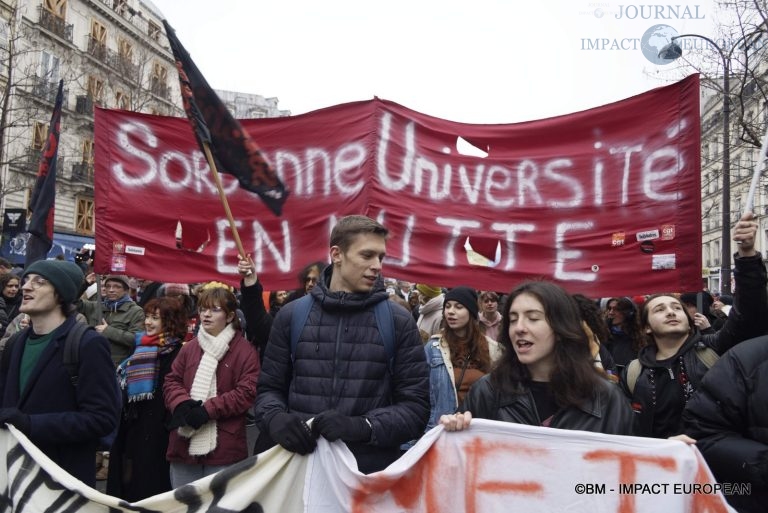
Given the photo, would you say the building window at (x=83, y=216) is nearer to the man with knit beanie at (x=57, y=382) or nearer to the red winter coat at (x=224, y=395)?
the red winter coat at (x=224, y=395)

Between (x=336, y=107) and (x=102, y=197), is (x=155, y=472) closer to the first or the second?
(x=102, y=197)

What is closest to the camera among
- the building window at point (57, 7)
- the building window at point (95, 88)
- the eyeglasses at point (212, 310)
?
the eyeglasses at point (212, 310)

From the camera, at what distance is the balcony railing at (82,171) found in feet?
107

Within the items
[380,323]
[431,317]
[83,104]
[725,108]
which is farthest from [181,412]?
[83,104]

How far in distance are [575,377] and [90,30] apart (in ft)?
121

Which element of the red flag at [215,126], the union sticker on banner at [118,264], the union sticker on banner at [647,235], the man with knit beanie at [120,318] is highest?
the red flag at [215,126]

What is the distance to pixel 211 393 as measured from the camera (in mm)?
4129

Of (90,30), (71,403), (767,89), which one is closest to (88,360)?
(71,403)

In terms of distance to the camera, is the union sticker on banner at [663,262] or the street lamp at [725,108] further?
the street lamp at [725,108]

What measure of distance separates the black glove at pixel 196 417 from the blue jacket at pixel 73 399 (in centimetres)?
73

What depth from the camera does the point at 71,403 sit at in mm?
3170

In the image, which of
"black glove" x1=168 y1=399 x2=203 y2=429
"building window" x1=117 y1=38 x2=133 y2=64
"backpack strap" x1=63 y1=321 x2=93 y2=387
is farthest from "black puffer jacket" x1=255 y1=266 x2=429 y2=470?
"building window" x1=117 y1=38 x2=133 y2=64

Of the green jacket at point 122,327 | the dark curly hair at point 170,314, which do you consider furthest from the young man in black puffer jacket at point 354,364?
the green jacket at point 122,327

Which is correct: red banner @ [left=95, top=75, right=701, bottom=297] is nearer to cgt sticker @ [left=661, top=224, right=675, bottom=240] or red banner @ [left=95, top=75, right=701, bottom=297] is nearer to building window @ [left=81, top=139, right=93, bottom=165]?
cgt sticker @ [left=661, top=224, right=675, bottom=240]
